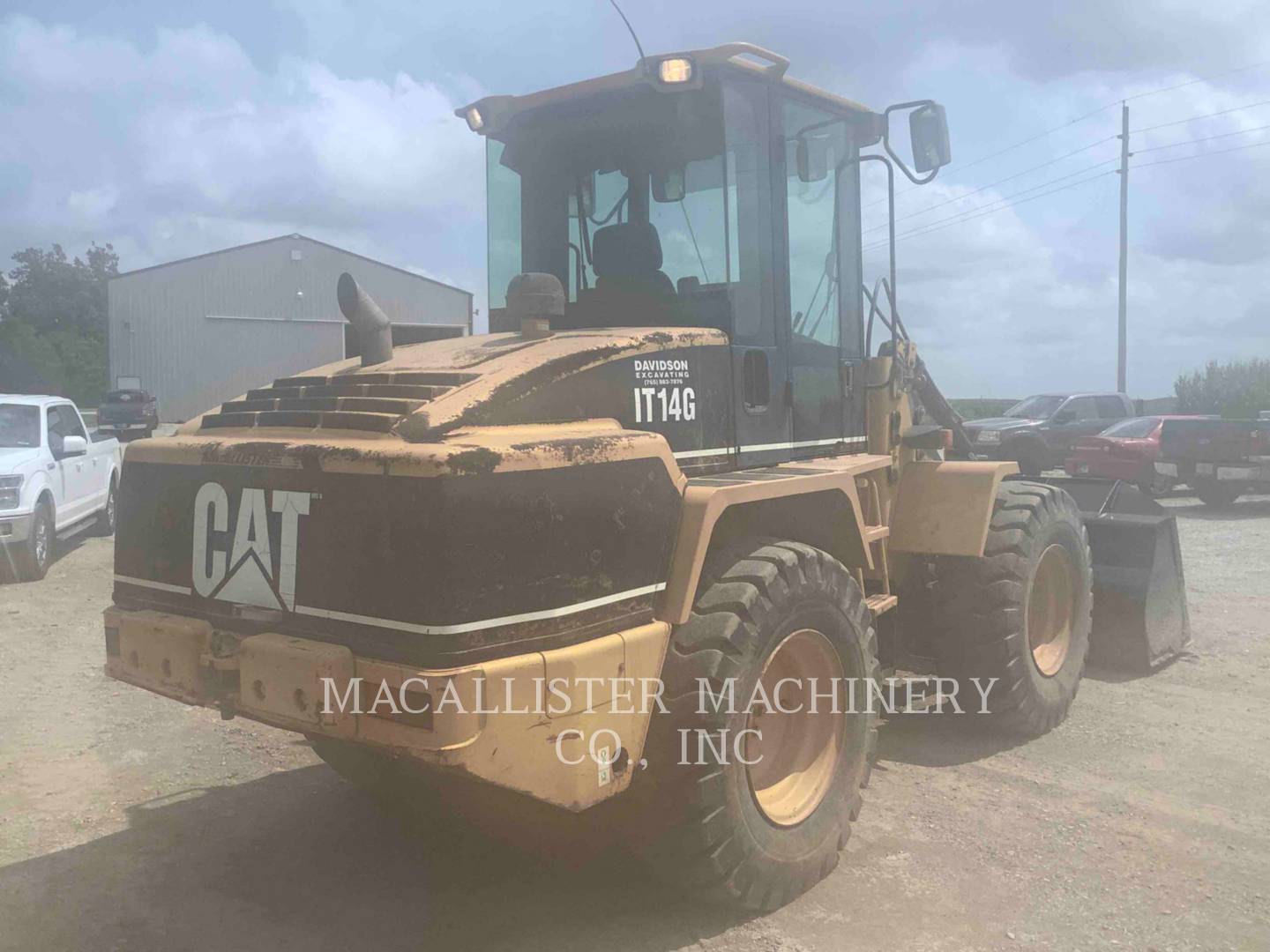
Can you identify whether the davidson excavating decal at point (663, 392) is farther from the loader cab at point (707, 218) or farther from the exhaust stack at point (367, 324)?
the exhaust stack at point (367, 324)

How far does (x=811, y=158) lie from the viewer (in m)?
4.77

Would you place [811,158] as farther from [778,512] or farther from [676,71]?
[778,512]

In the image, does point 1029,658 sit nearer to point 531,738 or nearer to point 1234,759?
point 1234,759

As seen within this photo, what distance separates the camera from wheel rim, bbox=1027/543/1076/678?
19.4ft

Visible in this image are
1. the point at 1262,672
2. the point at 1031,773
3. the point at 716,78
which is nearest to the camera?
the point at 716,78

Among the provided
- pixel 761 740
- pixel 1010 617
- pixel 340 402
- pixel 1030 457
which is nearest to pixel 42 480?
pixel 340 402

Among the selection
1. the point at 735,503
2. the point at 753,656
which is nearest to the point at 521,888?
the point at 753,656

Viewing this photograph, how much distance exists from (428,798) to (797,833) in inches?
58.0

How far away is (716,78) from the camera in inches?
163

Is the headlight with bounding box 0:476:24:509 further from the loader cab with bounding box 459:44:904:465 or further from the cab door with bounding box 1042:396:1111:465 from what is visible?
the cab door with bounding box 1042:396:1111:465

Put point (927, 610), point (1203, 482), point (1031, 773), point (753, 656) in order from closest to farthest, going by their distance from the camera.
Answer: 1. point (753, 656)
2. point (1031, 773)
3. point (927, 610)
4. point (1203, 482)

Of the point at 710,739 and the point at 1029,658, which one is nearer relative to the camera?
the point at 710,739

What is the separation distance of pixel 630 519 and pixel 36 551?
9.13m

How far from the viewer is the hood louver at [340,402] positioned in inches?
130
